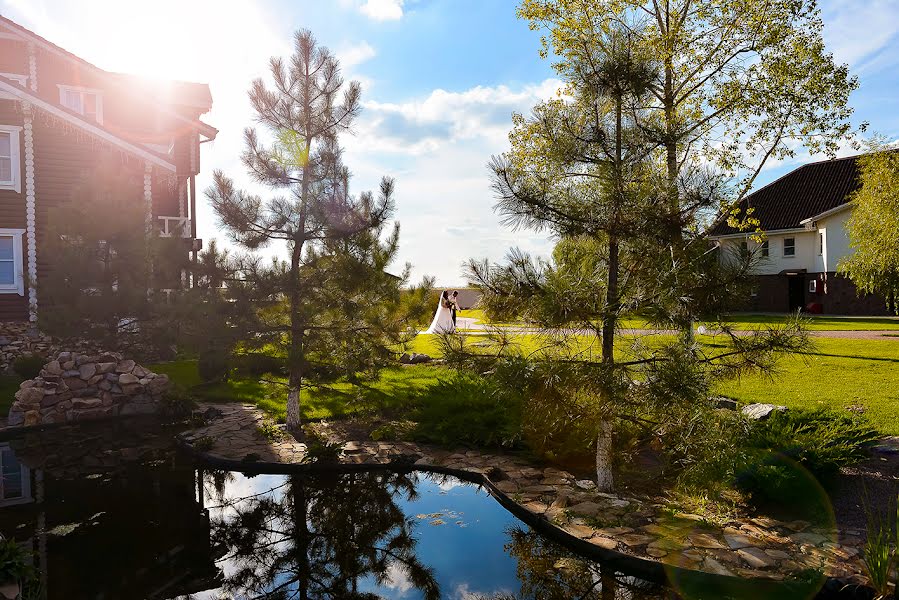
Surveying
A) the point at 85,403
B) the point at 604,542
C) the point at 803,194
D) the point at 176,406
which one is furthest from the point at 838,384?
the point at 803,194

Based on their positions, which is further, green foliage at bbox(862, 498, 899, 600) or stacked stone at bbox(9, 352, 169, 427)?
stacked stone at bbox(9, 352, 169, 427)

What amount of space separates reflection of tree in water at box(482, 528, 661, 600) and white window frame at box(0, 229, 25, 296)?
16594 mm

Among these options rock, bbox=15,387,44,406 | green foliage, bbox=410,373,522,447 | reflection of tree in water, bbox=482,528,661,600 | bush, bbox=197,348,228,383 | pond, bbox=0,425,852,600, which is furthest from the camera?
bush, bbox=197,348,228,383

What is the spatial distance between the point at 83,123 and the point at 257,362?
38.1 feet

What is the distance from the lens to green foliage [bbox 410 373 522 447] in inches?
356

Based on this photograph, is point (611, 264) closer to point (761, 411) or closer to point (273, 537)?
point (761, 411)

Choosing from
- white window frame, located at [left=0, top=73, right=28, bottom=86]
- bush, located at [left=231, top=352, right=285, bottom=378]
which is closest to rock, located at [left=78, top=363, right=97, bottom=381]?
bush, located at [left=231, top=352, right=285, bottom=378]

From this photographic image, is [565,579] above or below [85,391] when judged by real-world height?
below

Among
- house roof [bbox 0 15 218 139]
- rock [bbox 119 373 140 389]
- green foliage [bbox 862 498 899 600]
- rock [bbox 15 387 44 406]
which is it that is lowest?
green foliage [bbox 862 498 899 600]

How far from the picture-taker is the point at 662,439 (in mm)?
6840

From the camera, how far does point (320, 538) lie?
6480mm

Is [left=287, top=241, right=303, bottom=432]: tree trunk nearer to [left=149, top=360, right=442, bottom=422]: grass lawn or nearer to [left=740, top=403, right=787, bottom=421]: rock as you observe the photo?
[left=149, top=360, right=442, bottom=422]: grass lawn

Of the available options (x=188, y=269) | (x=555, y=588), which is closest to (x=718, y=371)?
(x=555, y=588)

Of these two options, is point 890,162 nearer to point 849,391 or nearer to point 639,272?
point 849,391
